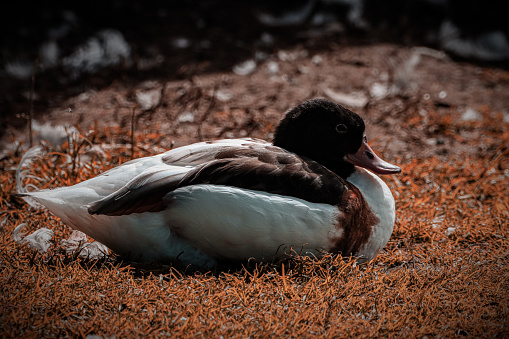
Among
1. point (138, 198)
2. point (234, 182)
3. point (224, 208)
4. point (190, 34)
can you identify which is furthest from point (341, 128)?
point (190, 34)

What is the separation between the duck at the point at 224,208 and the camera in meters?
2.46

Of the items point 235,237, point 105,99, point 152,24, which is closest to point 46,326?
point 235,237

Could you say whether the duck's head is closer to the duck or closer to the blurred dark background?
the duck

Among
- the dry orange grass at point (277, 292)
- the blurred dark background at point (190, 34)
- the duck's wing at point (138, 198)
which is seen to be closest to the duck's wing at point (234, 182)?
the duck's wing at point (138, 198)

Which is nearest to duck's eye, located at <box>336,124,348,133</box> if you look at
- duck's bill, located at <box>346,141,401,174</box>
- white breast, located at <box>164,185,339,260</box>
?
duck's bill, located at <box>346,141,401,174</box>

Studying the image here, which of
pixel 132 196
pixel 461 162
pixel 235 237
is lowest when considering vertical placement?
pixel 461 162

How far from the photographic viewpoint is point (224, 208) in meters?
2.43

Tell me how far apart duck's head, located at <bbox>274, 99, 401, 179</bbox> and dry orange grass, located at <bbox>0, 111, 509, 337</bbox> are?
0.55m

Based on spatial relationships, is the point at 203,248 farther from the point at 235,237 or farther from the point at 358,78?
the point at 358,78

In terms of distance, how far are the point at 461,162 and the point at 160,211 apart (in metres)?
2.87

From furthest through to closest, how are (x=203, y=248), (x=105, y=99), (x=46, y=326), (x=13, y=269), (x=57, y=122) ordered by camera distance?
(x=105, y=99)
(x=57, y=122)
(x=203, y=248)
(x=13, y=269)
(x=46, y=326)

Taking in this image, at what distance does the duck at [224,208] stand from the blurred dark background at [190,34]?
2.66 m

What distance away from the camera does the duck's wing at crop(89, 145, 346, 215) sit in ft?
8.16

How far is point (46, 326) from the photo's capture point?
6.64 feet
